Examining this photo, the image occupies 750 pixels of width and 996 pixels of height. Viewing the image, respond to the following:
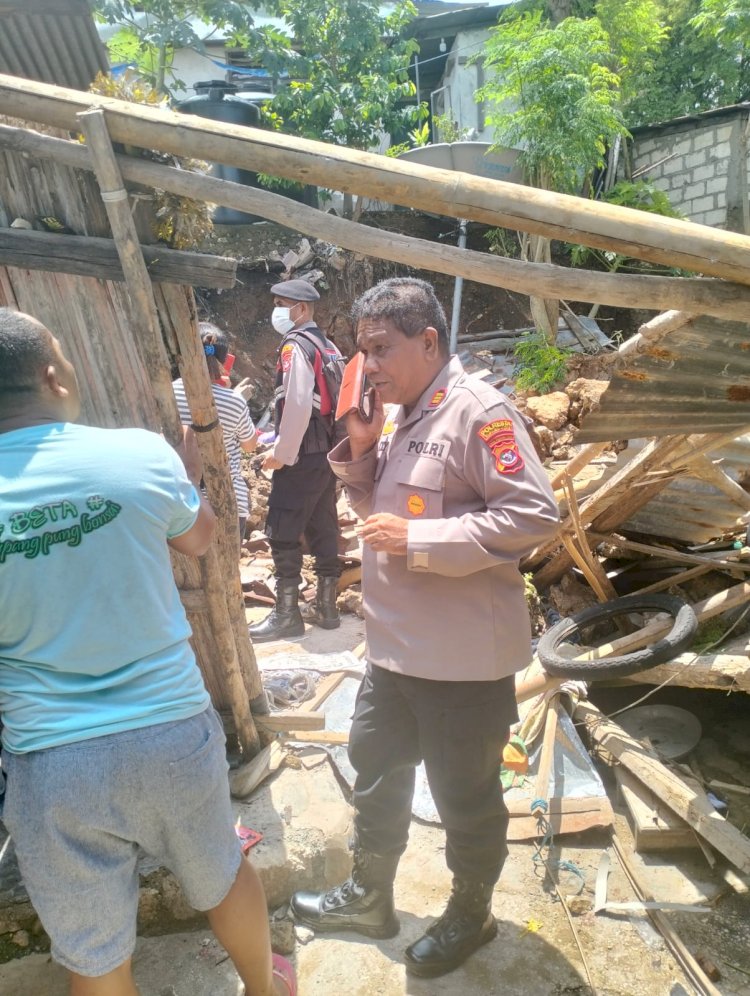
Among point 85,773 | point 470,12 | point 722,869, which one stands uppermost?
point 470,12

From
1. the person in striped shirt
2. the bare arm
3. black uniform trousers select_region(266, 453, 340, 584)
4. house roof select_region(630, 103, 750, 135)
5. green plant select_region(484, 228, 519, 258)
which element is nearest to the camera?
the bare arm

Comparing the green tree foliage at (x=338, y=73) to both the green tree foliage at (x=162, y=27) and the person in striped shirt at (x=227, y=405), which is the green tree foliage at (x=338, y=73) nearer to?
the green tree foliage at (x=162, y=27)

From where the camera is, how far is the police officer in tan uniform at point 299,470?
4.67m

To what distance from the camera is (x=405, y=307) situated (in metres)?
2.17

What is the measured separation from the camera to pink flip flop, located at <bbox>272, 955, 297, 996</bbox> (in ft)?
7.06

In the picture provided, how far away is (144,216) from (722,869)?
3.77 meters

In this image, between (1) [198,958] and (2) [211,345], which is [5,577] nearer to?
(1) [198,958]

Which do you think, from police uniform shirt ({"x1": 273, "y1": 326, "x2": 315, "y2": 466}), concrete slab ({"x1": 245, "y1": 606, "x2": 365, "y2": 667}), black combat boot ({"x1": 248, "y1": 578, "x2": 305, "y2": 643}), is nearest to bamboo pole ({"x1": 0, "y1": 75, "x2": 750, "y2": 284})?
police uniform shirt ({"x1": 273, "y1": 326, "x2": 315, "y2": 466})

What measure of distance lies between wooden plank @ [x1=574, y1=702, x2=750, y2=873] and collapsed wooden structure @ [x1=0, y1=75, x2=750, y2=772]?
69.0 inches

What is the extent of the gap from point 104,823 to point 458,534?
116 cm

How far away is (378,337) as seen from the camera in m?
2.20

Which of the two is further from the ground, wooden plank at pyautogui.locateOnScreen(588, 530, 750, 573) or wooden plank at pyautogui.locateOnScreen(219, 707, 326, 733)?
wooden plank at pyautogui.locateOnScreen(219, 707, 326, 733)

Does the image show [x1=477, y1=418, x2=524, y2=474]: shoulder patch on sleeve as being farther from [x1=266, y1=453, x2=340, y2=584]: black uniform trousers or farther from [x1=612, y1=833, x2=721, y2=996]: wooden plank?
[x1=266, y1=453, x2=340, y2=584]: black uniform trousers

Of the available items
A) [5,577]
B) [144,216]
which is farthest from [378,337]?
[5,577]
